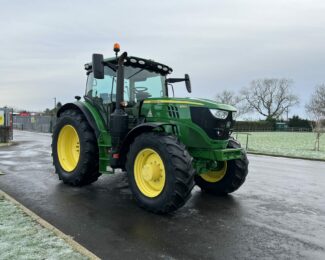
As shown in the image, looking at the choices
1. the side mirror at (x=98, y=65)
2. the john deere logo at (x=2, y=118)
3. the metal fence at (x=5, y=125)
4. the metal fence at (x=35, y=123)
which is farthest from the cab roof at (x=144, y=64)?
the metal fence at (x=35, y=123)

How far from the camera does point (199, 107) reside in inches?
218

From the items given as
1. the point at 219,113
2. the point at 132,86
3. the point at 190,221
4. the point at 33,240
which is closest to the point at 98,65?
the point at 132,86

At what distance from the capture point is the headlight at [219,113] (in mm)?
5555

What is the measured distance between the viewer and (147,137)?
546 cm

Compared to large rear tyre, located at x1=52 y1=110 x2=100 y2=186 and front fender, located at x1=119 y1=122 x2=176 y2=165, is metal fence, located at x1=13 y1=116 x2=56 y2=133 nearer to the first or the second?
large rear tyre, located at x1=52 y1=110 x2=100 y2=186

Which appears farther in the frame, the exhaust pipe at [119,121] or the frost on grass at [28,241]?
the exhaust pipe at [119,121]

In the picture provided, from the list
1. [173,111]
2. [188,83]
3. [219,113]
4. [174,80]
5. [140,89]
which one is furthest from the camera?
[188,83]

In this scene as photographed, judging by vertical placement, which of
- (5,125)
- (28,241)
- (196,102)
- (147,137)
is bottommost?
(28,241)

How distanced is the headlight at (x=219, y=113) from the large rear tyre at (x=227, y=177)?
2.62 feet

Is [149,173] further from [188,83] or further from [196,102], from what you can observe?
[188,83]

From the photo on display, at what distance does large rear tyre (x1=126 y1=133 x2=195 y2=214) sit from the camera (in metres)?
4.99

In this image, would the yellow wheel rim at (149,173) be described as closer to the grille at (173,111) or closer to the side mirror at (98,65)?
the grille at (173,111)

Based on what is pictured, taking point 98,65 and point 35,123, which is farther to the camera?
point 35,123

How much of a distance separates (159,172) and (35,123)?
3651cm
